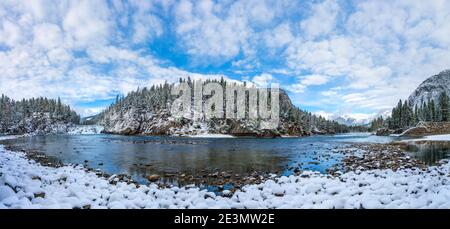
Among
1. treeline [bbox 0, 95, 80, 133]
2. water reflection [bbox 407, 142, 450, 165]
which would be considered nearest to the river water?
water reflection [bbox 407, 142, 450, 165]

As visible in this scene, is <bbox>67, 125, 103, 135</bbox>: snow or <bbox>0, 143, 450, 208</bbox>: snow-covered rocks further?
<bbox>67, 125, 103, 135</bbox>: snow

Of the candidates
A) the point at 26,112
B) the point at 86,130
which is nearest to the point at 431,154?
the point at 86,130

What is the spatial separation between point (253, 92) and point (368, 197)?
162 meters

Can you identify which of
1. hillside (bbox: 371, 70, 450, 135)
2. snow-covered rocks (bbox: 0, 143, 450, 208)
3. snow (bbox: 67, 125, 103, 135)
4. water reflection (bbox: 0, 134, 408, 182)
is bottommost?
water reflection (bbox: 0, 134, 408, 182)

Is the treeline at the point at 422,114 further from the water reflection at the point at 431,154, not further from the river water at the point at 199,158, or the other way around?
the water reflection at the point at 431,154

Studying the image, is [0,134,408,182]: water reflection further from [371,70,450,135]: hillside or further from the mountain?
the mountain

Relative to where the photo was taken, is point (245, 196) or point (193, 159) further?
point (193, 159)

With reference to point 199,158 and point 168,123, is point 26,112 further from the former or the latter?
point 199,158

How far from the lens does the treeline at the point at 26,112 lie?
164m

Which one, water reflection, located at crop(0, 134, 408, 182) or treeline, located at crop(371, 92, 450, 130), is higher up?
treeline, located at crop(371, 92, 450, 130)

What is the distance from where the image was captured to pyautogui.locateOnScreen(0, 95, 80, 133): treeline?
163750 mm

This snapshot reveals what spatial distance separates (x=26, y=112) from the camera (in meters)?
181

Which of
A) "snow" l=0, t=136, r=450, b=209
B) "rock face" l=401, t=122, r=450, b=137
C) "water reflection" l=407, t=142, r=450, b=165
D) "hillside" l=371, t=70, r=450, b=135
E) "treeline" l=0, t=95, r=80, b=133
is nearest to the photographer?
"snow" l=0, t=136, r=450, b=209
